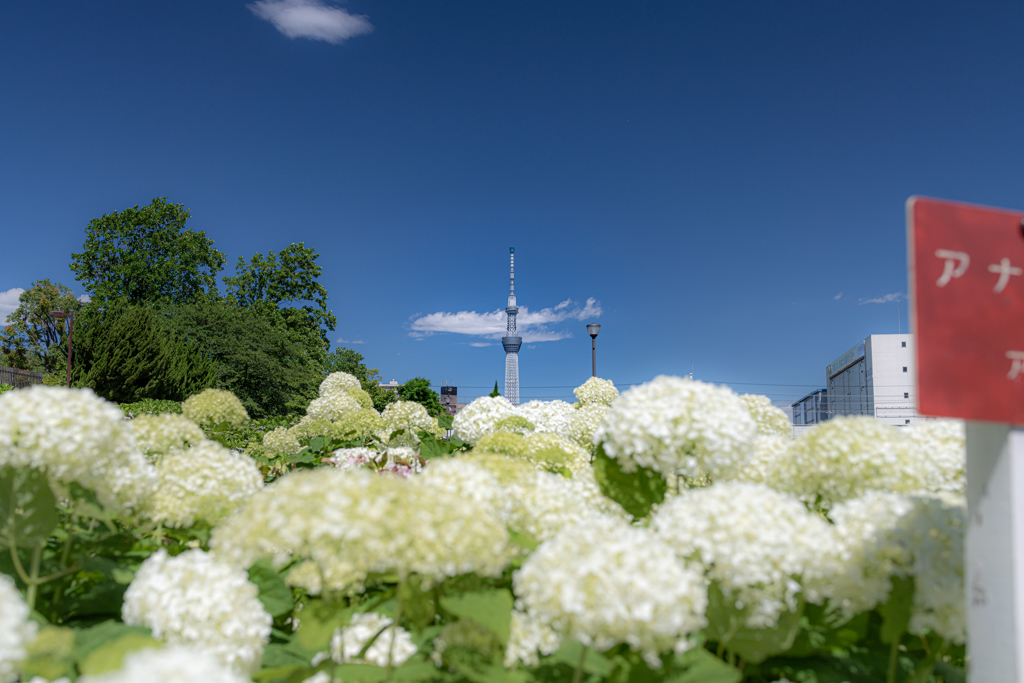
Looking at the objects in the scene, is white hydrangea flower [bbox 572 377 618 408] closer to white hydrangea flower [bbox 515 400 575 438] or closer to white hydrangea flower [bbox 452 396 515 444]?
white hydrangea flower [bbox 515 400 575 438]

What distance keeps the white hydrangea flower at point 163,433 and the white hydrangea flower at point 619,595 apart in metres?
2.31

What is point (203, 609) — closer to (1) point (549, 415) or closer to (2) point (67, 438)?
(2) point (67, 438)

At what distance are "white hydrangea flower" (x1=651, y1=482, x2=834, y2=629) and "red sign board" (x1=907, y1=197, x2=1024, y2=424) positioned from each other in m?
0.45

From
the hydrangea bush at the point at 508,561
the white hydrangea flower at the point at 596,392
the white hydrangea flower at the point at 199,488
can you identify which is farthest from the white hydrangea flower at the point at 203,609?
the white hydrangea flower at the point at 596,392

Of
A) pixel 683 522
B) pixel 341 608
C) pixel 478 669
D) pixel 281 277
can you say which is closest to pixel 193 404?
pixel 341 608

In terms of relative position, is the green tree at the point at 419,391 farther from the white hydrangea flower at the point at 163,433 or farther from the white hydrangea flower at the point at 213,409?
the white hydrangea flower at the point at 163,433

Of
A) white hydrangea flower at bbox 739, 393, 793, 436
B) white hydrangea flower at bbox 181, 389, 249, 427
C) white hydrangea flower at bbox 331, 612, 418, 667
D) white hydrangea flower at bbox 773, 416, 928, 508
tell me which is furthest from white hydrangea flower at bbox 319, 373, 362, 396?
white hydrangea flower at bbox 773, 416, 928, 508

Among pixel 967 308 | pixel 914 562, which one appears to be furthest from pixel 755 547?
pixel 967 308

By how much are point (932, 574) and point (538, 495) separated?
1.09m

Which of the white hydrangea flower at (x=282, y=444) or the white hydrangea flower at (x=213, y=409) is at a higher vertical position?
the white hydrangea flower at (x=213, y=409)

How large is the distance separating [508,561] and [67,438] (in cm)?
141

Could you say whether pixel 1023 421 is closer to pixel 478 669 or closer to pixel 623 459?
pixel 623 459

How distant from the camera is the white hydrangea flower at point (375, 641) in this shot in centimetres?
180

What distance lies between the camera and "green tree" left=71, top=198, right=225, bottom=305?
34.2 meters
